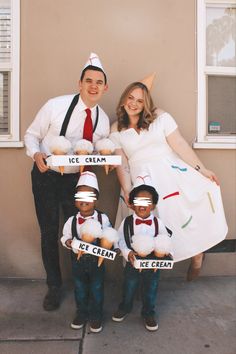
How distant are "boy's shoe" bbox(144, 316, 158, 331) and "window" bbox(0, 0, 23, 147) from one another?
215cm

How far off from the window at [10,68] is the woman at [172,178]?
45.1 inches

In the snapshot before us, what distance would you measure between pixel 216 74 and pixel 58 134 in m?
1.97

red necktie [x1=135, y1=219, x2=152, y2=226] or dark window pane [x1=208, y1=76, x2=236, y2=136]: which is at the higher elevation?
dark window pane [x1=208, y1=76, x2=236, y2=136]

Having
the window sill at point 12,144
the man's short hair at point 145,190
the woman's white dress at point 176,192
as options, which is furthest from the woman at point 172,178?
the window sill at point 12,144

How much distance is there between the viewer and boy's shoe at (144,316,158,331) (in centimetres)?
275

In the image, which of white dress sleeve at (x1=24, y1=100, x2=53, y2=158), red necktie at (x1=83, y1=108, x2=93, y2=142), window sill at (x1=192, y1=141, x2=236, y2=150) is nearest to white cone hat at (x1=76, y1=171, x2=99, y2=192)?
red necktie at (x1=83, y1=108, x2=93, y2=142)

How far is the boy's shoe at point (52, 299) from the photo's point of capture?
309 cm

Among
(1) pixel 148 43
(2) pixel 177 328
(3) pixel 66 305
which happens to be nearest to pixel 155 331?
(2) pixel 177 328

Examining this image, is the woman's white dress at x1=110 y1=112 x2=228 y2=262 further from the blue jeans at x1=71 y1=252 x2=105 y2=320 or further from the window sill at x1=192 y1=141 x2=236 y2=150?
the blue jeans at x1=71 y1=252 x2=105 y2=320

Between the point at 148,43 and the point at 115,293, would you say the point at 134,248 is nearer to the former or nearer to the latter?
the point at 115,293

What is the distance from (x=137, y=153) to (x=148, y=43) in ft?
4.27

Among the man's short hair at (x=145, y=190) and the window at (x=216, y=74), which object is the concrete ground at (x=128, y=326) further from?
the window at (x=216, y=74)

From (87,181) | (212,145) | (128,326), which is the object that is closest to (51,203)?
(87,181)

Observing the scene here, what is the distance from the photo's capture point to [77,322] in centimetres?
279
